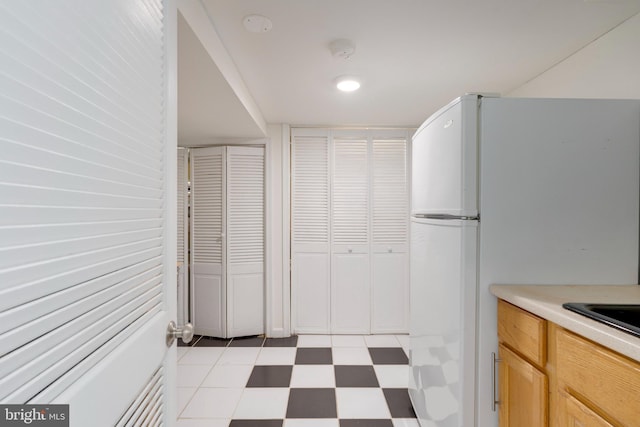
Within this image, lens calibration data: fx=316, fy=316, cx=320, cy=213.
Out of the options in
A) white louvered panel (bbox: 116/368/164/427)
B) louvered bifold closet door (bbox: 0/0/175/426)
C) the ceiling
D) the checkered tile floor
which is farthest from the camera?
the checkered tile floor

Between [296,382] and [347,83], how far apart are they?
224 centimetres

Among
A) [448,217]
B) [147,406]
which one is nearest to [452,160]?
[448,217]

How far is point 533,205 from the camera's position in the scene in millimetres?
1365

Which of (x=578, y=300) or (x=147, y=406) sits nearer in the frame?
(x=147, y=406)

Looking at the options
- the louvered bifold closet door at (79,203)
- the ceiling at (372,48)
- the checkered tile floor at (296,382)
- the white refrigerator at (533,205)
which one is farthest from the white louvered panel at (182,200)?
the white refrigerator at (533,205)

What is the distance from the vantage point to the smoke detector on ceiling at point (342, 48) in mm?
1715

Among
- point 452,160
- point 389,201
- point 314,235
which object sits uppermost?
point 452,160

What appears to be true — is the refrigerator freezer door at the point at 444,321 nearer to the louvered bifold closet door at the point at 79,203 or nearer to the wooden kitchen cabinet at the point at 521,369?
the wooden kitchen cabinet at the point at 521,369

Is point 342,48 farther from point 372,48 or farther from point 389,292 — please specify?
point 389,292

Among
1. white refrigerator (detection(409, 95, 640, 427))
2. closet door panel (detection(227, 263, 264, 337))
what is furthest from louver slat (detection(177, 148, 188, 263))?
white refrigerator (detection(409, 95, 640, 427))

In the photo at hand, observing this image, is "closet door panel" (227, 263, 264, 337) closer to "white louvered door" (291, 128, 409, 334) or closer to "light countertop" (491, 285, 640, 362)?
"white louvered door" (291, 128, 409, 334)

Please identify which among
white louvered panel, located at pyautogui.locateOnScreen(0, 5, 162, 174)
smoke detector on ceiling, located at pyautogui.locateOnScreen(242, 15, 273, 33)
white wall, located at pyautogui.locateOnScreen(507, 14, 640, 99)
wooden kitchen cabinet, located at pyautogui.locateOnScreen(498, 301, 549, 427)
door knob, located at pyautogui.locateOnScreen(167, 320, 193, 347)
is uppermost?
smoke detector on ceiling, located at pyautogui.locateOnScreen(242, 15, 273, 33)

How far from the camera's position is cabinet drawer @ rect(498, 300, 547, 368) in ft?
3.60

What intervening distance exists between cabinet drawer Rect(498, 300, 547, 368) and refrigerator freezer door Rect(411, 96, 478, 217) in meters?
0.42
